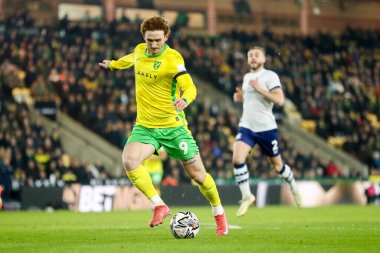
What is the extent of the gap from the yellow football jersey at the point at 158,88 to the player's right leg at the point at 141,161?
0.20 m

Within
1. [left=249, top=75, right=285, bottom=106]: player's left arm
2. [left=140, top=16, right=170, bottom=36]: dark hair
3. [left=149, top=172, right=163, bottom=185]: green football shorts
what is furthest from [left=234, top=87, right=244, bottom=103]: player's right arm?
[left=149, top=172, right=163, bottom=185]: green football shorts

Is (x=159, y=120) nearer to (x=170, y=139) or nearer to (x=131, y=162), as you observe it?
(x=170, y=139)

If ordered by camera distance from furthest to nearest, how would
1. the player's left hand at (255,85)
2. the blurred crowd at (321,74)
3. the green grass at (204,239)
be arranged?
the blurred crowd at (321,74) < the player's left hand at (255,85) < the green grass at (204,239)

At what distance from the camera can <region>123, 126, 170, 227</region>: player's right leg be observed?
10.9m

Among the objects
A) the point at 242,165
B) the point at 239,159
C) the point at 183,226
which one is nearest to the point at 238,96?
the point at 239,159

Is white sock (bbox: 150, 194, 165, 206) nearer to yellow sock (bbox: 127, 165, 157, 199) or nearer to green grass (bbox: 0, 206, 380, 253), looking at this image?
yellow sock (bbox: 127, 165, 157, 199)

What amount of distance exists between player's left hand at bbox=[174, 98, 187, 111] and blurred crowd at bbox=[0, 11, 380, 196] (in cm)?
1325

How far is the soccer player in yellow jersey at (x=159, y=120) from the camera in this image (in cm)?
1095

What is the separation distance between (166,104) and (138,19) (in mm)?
25591

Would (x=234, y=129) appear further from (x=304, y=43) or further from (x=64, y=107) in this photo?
(x=304, y=43)

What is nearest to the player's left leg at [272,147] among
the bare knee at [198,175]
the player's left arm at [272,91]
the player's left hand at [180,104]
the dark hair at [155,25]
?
the player's left arm at [272,91]

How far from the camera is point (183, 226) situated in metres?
10.9

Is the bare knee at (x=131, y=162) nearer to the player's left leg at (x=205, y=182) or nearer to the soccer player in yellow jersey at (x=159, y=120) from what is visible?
the soccer player in yellow jersey at (x=159, y=120)

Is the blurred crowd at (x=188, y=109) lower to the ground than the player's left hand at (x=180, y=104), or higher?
lower
